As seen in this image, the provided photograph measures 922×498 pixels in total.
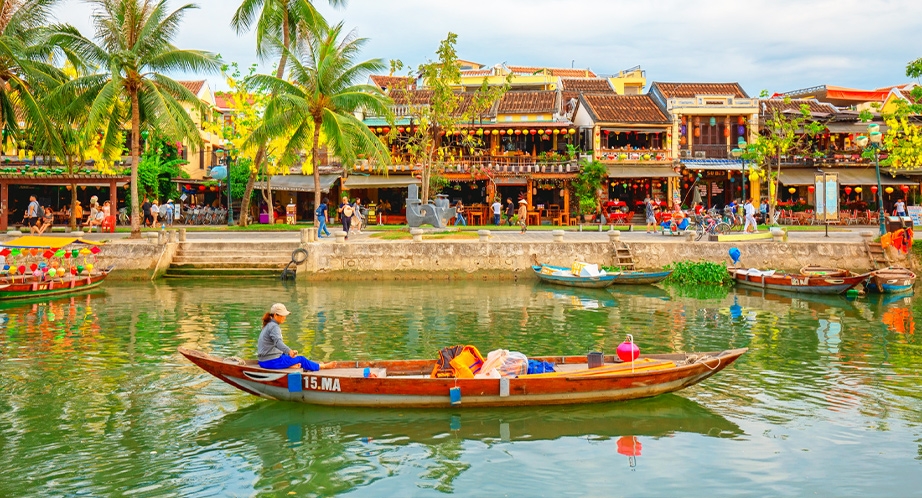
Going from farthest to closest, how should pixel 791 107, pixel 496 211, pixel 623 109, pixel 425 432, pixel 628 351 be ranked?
pixel 791 107 < pixel 623 109 < pixel 496 211 < pixel 628 351 < pixel 425 432

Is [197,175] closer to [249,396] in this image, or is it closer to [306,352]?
[306,352]

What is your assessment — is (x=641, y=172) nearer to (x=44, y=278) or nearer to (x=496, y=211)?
(x=496, y=211)

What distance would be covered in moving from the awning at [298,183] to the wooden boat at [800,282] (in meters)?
21.6

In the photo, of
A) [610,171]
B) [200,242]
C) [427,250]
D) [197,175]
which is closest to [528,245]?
[427,250]

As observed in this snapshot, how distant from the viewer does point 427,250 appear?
1052 inches

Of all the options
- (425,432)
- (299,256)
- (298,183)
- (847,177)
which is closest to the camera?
(425,432)

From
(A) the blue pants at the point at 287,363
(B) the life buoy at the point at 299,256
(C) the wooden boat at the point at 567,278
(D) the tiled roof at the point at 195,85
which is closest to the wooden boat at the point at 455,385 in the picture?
(A) the blue pants at the point at 287,363

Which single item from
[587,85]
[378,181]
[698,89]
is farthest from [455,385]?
[587,85]

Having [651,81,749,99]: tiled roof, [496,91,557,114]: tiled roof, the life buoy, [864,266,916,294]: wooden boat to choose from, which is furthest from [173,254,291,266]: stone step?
[651,81,749,99]: tiled roof

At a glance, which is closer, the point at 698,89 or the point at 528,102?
the point at 528,102

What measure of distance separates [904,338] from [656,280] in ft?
29.5

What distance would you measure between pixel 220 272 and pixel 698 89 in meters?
29.8

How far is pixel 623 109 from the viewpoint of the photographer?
42.7 meters

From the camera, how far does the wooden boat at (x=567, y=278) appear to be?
79.8 feet
